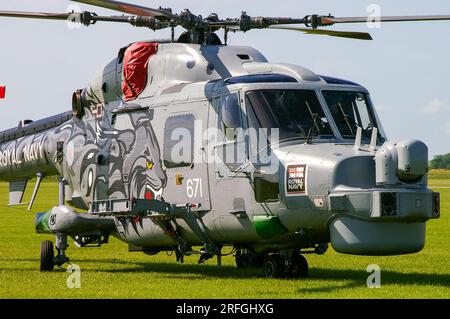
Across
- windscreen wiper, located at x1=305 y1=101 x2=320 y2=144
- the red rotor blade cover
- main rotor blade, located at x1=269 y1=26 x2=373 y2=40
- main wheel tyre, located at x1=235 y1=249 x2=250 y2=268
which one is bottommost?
main wheel tyre, located at x1=235 y1=249 x2=250 y2=268

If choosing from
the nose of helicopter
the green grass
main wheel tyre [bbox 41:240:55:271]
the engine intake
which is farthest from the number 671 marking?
main wheel tyre [bbox 41:240:55:271]

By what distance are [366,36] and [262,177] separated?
11.2ft

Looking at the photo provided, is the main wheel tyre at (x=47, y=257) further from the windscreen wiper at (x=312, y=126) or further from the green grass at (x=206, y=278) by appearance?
the windscreen wiper at (x=312, y=126)

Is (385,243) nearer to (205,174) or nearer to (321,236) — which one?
(321,236)

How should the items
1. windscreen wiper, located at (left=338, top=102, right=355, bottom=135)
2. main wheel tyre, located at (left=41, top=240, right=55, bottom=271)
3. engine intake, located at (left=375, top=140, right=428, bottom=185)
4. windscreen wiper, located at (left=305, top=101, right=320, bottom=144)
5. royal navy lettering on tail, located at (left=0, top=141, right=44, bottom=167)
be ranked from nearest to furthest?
engine intake, located at (left=375, top=140, right=428, bottom=185) → windscreen wiper, located at (left=305, top=101, right=320, bottom=144) → windscreen wiper, located at (left=338, top=102, right=355, bottom=135) → main wheel tyre, located at (left=41, top=240, right=55, bottom=271) → royal navy lettering on tail, located at (left=0, top=141, right=44, bottom=167)

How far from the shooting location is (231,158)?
13.4 meters

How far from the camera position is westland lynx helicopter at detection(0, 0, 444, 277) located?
1207 cm

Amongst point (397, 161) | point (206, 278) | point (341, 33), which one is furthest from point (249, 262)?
point (397, 161)

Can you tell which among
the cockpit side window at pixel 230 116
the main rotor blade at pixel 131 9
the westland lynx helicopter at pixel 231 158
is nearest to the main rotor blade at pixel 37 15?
the westland lynx helicopter at pixel 231 158

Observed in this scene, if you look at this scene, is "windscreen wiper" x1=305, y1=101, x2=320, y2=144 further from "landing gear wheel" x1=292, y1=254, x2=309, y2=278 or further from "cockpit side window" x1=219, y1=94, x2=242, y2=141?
"landing gear wheel" x1=292, y1=254, x2=309, y2=278

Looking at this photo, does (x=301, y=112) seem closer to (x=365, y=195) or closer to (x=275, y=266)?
(x=365, y=195)

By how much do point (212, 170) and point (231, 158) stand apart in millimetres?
456

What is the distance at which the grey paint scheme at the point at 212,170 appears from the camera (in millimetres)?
12062

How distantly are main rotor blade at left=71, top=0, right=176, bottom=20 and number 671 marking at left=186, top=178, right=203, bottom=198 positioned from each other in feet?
7.77
